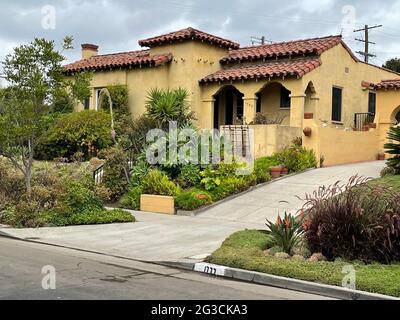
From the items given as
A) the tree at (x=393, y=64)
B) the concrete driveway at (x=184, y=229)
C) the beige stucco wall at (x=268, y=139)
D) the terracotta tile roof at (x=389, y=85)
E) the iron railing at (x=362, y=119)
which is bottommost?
the concrete driveway at (x=184, y=229)

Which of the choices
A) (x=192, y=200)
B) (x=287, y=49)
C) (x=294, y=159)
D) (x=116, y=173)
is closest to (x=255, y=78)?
(x=287, y=49)

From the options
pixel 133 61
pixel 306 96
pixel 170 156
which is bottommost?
pixel 170 156

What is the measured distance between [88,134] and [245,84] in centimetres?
713

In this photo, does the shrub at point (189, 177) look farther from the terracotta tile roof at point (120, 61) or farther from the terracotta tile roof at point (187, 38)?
the terracotta tile roof at point (120, 61)

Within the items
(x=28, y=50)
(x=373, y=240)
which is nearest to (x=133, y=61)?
(x=28, y=50)

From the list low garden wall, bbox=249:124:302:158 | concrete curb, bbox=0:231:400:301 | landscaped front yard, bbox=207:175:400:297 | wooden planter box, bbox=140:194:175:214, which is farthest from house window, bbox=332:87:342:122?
concrete curb, bbox=0:231:400:301

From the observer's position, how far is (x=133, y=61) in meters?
26.0

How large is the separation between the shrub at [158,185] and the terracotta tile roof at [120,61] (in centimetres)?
927

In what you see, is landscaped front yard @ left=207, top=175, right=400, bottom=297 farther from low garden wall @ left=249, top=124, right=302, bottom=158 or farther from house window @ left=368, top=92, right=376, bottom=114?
house window @ left=368, top=92, right=376, bottom=114

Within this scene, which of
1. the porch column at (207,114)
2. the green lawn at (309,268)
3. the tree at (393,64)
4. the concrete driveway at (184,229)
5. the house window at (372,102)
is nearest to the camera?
the green lawn at (309,268)

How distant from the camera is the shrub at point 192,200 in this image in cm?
1566

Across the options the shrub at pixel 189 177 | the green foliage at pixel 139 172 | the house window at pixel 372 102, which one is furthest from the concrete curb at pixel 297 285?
the house window at pixel 372 102

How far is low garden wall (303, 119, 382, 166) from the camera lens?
20.5 meters
